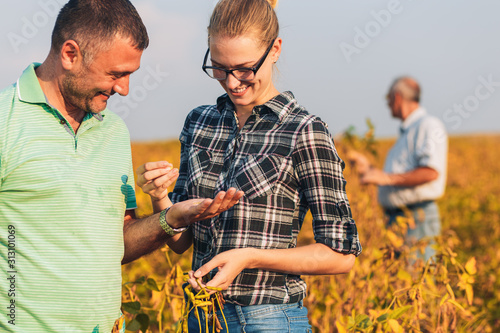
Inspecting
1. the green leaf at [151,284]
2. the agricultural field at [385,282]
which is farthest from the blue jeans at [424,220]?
the green leaf at [151,284]

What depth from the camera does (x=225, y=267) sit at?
1.44 metres

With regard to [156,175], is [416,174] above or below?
above

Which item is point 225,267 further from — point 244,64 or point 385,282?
point 385,282

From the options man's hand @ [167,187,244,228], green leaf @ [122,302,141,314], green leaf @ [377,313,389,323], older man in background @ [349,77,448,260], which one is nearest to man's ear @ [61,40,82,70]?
man's hand @ [167,187,244,228]

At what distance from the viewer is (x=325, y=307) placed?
9.20ft

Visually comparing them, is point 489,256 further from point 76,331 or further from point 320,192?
point 76,331

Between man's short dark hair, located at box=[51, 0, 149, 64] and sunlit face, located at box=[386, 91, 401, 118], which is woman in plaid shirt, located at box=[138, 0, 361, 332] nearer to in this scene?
man's short dark hair, located at box=[51, 0, 149, 64]

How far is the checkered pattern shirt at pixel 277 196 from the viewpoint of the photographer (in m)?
1.58

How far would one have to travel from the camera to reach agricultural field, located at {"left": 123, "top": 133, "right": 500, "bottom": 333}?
2148 millimetres

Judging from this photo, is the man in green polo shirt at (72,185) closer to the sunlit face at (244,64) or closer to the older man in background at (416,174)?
the sunlit face at (244,64)

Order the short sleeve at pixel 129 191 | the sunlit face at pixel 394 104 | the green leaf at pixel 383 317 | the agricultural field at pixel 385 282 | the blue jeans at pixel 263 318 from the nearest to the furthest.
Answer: the blue jeans at pixel 263 318 < the short sleeve at pixel 129 191 < the green leaf at pixel 383 317 < the agricultural field at pixel 385 282 < the sunlit face at pixel 394 104

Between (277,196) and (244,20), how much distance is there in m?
0.52

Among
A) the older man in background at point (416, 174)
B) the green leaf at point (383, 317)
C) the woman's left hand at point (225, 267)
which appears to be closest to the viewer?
the woman's left hand at point (225, 267)

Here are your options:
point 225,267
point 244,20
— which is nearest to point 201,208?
point 225,267
